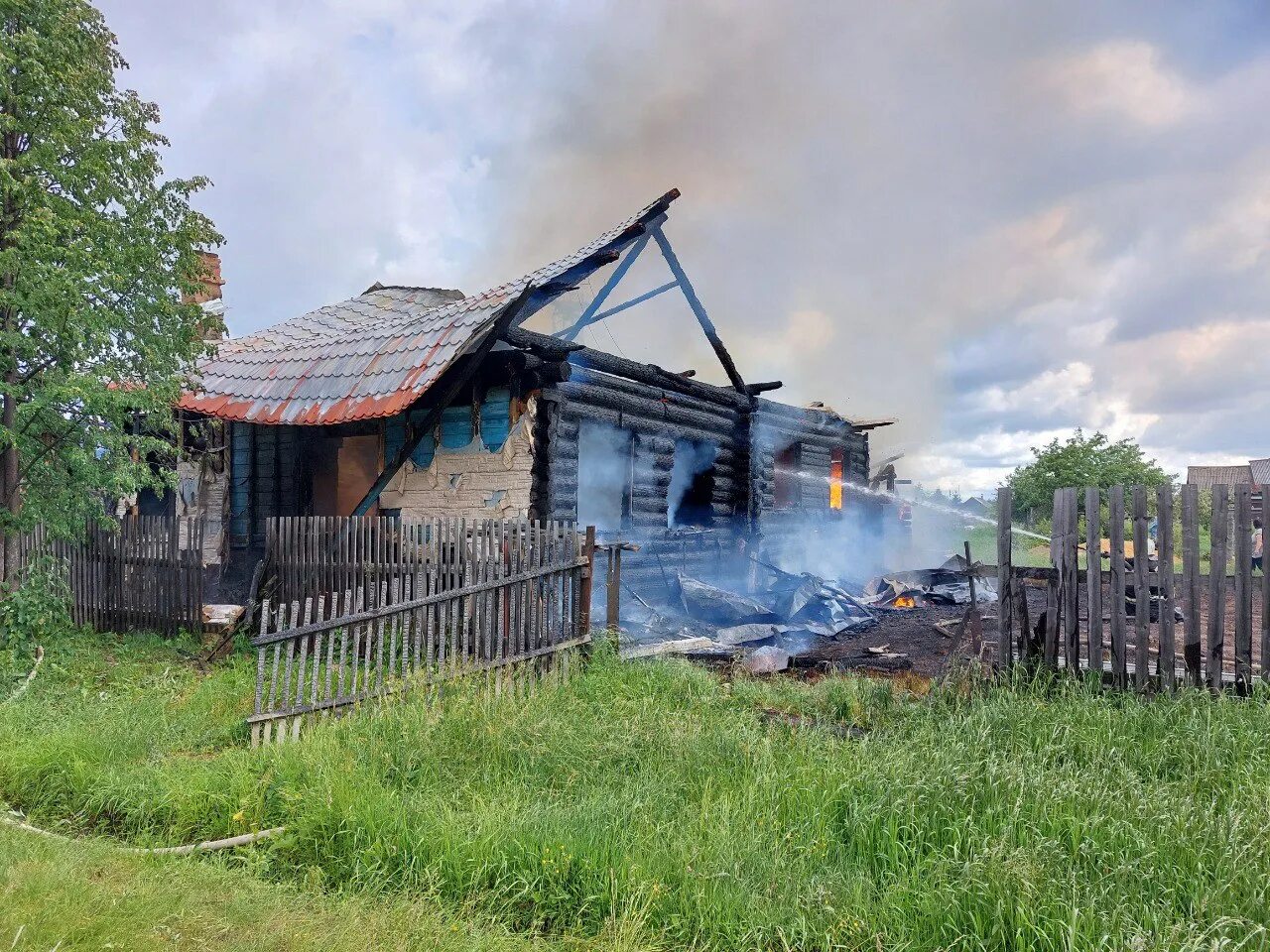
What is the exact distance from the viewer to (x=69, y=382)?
702cm

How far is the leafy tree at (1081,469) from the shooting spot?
43.9 metres


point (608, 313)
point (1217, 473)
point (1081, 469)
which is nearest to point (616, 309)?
point (608, 313)

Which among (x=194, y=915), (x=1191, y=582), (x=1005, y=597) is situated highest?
(x=1191, y=582)

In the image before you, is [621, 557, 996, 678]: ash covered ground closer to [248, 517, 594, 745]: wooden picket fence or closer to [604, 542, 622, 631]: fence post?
[604, 542, 622, 631]: fence post

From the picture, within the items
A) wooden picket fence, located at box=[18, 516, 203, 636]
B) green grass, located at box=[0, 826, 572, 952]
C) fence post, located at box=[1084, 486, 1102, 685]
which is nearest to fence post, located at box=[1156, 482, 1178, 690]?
fence post, located at box=[1084, 486, 1102, 685]

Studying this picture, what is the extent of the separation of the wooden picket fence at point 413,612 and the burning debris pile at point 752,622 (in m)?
2.48

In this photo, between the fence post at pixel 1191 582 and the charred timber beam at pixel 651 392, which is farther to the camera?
the charred timber beam at pixel 651 392

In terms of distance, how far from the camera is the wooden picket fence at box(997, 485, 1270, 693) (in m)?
5.41

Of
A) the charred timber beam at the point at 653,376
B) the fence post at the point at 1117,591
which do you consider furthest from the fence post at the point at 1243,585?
the charred timber beam at the point at 653,376

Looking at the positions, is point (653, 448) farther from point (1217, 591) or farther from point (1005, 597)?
point (1217, 591)

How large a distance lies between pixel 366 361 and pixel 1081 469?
46400 millimetres

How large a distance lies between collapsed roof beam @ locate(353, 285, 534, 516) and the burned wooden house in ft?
0.09

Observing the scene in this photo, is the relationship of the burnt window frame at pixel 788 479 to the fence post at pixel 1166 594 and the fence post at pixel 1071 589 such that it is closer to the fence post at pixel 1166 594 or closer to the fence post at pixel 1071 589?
the fence post at pixel 1071 589

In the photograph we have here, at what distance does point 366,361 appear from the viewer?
1011 cm
